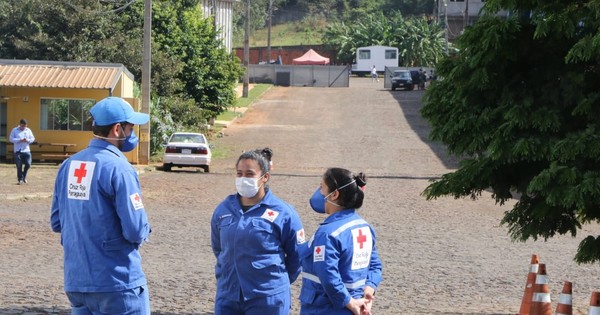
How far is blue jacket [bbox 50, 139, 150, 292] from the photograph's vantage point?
5734mm

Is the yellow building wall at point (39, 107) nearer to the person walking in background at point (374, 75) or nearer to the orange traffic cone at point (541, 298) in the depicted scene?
the orange traffic cone at point (541, 298)

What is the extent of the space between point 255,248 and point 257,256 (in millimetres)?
53

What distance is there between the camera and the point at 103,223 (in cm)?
578

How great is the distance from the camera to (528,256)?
15.7 m

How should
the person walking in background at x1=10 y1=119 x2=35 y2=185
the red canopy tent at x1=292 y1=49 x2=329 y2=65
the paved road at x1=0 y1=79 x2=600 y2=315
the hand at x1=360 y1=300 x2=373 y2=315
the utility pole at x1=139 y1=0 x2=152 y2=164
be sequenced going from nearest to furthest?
the hand at x1=360 y1=300 x2=373 y2=315, the paved road at x1=0 y1=79 x2=600 y2=315, the person walking in background at x1=10 y1=119 x2=35 y2=185, the utility pole at x1=139 y1=0 x2=152 y2=164, the red canopy tent at x1=292 y1=49 x2=329 y2=65

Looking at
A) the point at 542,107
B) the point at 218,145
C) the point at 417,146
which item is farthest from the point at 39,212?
the point at 417,146

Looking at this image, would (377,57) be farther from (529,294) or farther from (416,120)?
(529,294)

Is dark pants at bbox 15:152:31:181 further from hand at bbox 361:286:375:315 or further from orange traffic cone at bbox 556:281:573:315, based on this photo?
hand at bbox 361:286:375:315

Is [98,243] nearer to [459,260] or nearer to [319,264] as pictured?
[319,264]

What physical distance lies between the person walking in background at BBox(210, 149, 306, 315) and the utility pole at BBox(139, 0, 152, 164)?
24.6 meters

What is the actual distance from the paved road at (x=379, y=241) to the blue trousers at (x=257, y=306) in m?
4.27

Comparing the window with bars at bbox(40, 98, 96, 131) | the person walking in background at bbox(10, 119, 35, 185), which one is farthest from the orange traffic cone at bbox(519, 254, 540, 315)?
the window with bars at bbox(40, 98, 96, 131)

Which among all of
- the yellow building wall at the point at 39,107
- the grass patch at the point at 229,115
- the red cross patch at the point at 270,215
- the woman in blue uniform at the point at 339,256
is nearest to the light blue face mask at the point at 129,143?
the red cross patch at the point at 270,215

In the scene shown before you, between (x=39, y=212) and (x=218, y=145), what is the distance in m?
20.6
